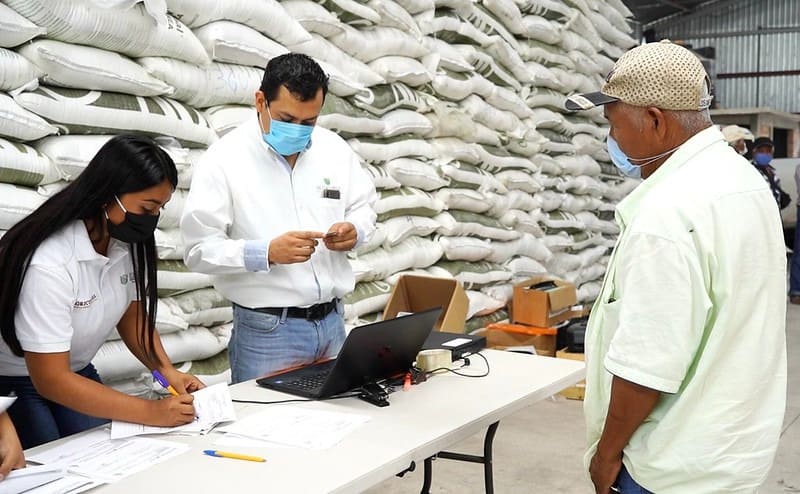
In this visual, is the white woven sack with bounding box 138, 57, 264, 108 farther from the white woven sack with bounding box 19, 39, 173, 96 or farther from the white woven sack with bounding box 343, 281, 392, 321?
the white woven sack with bounding box 343, 281, 392, 321

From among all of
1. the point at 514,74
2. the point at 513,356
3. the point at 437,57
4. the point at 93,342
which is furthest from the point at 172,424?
the point at 514,74

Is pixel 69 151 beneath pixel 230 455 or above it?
above

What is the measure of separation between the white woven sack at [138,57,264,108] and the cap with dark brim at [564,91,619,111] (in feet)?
4.64

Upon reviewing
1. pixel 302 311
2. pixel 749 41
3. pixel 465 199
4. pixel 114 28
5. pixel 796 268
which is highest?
pixel 749 41

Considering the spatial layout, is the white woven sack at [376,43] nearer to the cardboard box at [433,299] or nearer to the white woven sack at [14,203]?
the cardboard box at [433,299]

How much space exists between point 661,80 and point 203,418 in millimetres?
1047

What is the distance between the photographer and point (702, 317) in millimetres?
1260

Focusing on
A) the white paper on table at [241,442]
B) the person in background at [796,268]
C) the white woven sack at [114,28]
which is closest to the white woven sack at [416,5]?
the white woven sack at [114,28]

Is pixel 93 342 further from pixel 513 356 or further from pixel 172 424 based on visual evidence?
pixel 513 356

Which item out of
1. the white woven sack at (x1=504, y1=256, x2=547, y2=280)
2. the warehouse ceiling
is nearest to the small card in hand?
the white woven sack at (x1=504, y1=256, x2=547, y2=280)

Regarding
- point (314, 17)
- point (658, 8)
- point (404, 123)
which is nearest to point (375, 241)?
point (404, 123)

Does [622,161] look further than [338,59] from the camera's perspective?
No

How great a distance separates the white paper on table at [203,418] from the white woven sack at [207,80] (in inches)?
46.6

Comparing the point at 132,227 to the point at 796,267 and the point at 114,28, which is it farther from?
the point at 796,267
